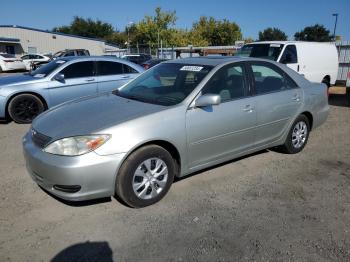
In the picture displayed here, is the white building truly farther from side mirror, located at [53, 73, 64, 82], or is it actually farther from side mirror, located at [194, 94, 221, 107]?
side mirror, located at [194, 94, 221, 107]

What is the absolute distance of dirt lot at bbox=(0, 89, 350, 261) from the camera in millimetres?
2930

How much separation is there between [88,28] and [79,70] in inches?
3198

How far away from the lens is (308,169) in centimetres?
488

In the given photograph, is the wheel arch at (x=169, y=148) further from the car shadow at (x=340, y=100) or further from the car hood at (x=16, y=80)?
the car shadow at (x=340, y=100)

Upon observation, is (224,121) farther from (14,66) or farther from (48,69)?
(14,66)

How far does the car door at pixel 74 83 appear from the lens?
742 cm

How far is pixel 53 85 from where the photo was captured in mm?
7391

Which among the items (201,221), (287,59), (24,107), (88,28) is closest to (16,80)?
(24,107)

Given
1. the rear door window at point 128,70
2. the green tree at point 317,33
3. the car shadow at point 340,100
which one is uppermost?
the green tree at point 317,33

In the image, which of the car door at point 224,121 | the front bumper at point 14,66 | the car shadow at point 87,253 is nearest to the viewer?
the car shadow at point 87,253

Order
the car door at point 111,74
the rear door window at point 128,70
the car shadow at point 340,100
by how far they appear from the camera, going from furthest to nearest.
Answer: the car shadow at point 340,100, the rear door window at point 128,70, the car door at point 111,74

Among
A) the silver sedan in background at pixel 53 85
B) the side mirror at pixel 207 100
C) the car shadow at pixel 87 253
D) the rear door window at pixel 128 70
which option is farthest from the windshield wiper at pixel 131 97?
the rear door window at pixel 128 70

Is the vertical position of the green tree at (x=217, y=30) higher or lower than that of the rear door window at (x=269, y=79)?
higher

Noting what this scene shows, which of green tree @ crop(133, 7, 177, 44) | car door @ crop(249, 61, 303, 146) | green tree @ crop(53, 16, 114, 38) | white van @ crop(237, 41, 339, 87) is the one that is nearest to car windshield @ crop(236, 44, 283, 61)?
white van @ crop(237, 41, 339, 87)
